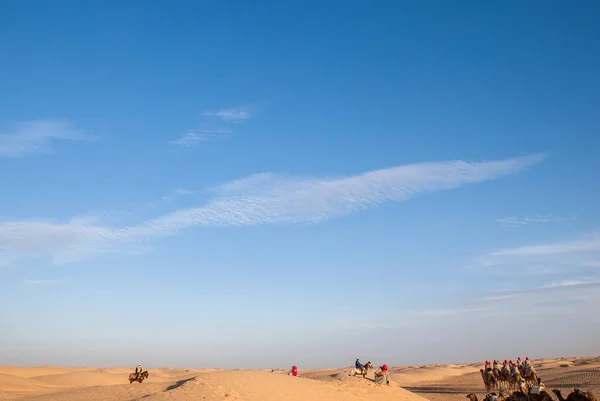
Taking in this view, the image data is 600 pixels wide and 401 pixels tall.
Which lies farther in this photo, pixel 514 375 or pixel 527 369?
pixel 514 375

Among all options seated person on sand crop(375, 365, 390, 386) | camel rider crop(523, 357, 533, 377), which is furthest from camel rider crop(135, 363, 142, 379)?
camel rider crop(523, 357, 533, 377)

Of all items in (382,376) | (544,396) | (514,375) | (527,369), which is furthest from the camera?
(514,375)

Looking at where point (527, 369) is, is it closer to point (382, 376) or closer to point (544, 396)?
point (382, 376)

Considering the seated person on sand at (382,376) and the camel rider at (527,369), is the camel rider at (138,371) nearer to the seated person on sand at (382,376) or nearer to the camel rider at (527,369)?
the seated person on sand at (382,376)

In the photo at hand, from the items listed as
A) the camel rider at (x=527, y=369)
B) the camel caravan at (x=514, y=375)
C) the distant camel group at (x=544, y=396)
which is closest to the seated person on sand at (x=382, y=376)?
the distant camel group at (x=544, y=396)

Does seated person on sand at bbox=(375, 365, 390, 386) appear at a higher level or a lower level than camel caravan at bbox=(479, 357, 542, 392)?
higher

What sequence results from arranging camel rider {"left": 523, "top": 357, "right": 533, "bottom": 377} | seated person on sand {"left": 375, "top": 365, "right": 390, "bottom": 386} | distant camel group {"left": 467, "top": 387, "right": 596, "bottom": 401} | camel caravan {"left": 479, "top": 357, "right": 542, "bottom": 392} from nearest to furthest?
distant camel group {"left": 467, "top": 387, "right": 596, "bottom": 401}, seated person on sand {"left": 375, "top": 365, "right": 390, "bottom": 386}, camel caravan {"left": 479, "top": 357, "right": 542, "bottom": 392}, camel rider {"left": 523, "top": 357, "right": 533, "bottom": 377}

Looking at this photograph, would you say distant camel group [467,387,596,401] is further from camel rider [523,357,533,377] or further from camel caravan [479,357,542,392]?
camel rider [523,357,533,377]

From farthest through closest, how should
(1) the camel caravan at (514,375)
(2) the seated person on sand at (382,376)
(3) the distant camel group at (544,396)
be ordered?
(1) the camel caravan at (514,375) → (2) the seated person on sand at (382,376) → (3) the distant camel group at (544,396)

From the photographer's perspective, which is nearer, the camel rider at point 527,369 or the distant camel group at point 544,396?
the distant camel group at point 544,396

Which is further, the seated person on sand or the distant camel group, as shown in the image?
the seated person on sand

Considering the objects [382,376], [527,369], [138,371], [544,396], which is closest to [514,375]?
[527,369]

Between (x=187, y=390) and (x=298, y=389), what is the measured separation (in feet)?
17.9

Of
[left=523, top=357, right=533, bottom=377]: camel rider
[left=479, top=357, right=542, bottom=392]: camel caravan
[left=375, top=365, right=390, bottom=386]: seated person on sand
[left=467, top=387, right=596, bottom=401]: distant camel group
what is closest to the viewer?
[left=467, top=387, right=596, bottom=401]: distant camel group
